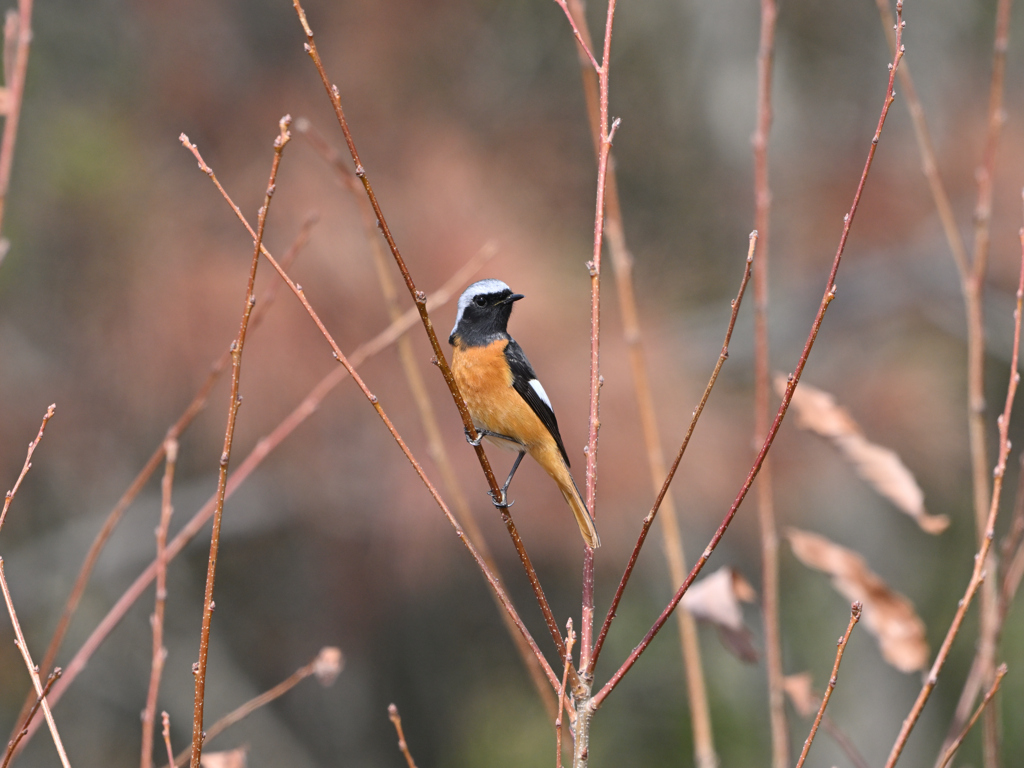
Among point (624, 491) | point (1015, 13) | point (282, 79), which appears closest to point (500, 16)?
point (282, 79)

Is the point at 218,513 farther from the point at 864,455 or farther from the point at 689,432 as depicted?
the point at 864,455

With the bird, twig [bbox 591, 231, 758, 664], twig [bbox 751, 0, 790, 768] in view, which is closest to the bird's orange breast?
the bird

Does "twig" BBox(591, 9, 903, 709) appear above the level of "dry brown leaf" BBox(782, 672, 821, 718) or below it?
above

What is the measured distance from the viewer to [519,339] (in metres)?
4.35

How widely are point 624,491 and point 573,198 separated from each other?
1.66 meters

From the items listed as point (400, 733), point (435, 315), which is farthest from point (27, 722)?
point (435, 315)

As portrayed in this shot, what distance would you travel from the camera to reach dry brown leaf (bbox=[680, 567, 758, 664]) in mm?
1729

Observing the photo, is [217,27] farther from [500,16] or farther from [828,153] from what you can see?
[828,153]

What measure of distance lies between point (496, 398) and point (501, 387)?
0.04 metres

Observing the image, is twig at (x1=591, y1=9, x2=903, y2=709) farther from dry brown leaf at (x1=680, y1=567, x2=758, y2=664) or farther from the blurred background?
the blurred background

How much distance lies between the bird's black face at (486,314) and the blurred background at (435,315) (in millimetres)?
1498

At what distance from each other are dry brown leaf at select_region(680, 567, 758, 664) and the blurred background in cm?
234

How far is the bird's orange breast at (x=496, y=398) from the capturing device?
8.25ft

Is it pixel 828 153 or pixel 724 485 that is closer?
pixel 724 485
